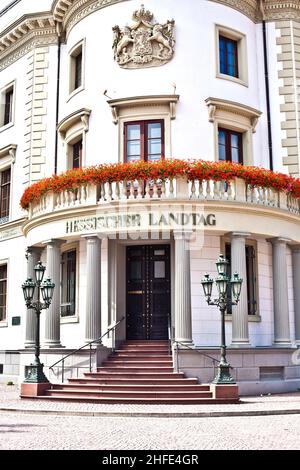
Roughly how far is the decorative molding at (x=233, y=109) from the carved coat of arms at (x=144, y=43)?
7.23 ft

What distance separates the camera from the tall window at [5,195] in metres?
27.0

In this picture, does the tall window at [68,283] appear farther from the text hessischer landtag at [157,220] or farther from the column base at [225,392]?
the column base at [225,392]

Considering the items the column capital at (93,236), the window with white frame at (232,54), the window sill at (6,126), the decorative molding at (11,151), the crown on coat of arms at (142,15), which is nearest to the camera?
the column capital at (93,236)

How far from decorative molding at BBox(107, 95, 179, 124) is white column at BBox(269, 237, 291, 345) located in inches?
221

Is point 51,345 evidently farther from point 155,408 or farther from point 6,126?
point 6,126

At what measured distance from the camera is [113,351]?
1966 centimetres

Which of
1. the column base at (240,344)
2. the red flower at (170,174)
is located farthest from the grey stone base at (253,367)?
the red flower at (170,174)

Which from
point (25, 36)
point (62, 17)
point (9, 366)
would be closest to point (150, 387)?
point (9, 366)

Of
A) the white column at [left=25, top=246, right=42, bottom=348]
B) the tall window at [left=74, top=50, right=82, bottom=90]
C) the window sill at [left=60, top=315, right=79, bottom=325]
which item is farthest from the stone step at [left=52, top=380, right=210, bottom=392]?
the tall window at [left=74, top=50, right=82, bottom=90]

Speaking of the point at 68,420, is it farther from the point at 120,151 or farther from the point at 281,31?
the point at 281,31

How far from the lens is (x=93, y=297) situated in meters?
19.0

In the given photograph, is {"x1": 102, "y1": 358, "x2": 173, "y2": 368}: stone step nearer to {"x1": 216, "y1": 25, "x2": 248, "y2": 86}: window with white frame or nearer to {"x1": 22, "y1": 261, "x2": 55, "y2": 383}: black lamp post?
{"x1": 22, "y1": 261, "x2": 55, "y2": 383}: black lamp post

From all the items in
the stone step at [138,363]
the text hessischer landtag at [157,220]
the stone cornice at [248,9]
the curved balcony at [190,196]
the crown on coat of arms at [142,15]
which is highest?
the stone cornice at [248,9]

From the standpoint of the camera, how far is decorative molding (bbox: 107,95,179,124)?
69.8 feet
